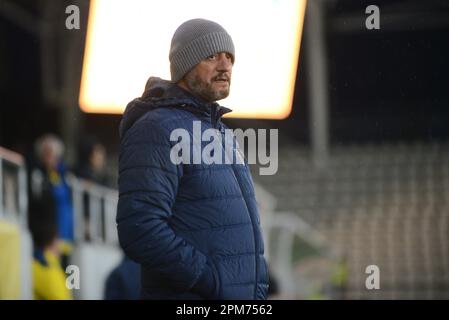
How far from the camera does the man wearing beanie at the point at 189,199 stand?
96.0 inches

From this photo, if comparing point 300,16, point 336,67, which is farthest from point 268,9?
point 336,67

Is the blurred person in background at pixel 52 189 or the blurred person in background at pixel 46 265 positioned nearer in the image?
the blurred person in background at pixel 46 265

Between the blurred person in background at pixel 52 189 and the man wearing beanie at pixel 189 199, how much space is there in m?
3.35

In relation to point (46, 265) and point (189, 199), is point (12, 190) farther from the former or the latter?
point (189, 199)

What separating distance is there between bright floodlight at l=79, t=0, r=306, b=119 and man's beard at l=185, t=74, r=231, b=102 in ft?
6.66

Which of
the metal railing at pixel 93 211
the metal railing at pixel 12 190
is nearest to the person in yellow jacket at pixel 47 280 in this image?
the metal railing at pixel 12 190

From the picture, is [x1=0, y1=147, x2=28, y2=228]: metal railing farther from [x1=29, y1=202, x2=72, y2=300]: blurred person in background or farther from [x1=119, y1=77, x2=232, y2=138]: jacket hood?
[x1=119, y1=77, x2=232, y2=138]: jacket hood

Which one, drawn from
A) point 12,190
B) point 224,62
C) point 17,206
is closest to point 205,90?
point 224,62

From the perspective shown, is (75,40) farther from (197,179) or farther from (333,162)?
(197,179)

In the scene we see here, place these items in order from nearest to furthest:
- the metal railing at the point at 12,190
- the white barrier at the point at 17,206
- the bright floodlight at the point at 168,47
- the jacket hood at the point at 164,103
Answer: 1. the jacket hood at the point at 164,103
2. the white barrier at the point at 17,206
3. the metal railing at the point at 12,190
4. the bright floodlight at the point at 168,47

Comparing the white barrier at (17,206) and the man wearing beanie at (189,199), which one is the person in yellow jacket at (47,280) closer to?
the white barrier at (17,206)

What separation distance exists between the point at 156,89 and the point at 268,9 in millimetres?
4652

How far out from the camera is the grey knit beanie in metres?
2.62

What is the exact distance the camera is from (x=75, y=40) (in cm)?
1000
